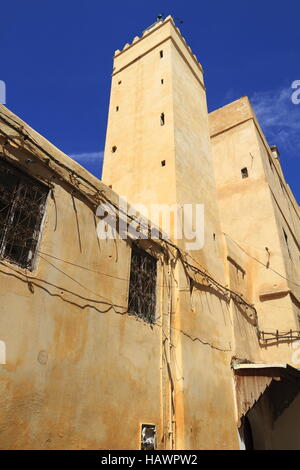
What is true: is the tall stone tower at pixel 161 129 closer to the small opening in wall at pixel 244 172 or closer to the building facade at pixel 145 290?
the building facade at pixel 145 290

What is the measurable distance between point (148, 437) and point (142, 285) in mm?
2723

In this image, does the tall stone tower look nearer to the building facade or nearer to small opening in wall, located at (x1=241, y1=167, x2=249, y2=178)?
the building facade

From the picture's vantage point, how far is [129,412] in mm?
5668

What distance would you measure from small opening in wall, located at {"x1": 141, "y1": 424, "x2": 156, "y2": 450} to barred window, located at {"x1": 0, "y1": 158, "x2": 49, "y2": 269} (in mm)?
3433

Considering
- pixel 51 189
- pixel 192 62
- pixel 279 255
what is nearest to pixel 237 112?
pixel 192 62

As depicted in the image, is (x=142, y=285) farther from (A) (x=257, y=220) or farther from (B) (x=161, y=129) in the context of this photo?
(A) (x=257, y=220)

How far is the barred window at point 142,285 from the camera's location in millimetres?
6805

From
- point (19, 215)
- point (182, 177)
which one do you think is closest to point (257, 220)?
point (182, 177)

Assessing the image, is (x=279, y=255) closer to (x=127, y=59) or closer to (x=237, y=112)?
(x=237, y=112)

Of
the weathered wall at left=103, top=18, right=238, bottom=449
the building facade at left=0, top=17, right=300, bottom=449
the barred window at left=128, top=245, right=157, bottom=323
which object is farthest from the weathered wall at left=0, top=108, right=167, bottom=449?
the weathered wall at left=103, top=18, right=238, bottom=449

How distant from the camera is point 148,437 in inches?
231

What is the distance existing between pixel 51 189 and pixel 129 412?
3.86 meters

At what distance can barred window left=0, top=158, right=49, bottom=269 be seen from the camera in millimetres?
4758
